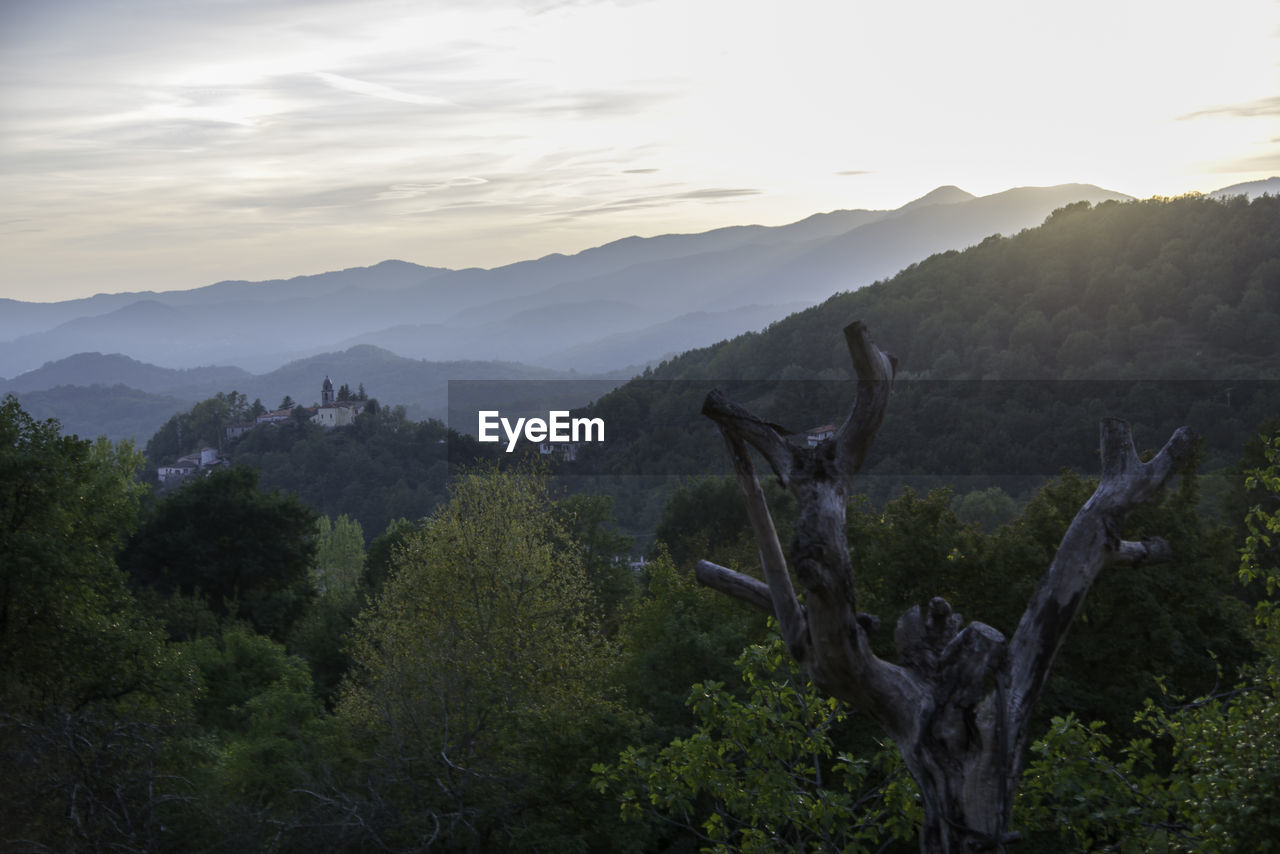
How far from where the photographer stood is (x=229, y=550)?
3641 cm

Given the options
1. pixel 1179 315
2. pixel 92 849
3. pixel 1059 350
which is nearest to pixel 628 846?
pixel 92 849

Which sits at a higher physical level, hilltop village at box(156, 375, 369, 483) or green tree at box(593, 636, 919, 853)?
green tree at box(593, 636, 919, 853)

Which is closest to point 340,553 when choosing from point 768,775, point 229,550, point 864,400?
point 229,550

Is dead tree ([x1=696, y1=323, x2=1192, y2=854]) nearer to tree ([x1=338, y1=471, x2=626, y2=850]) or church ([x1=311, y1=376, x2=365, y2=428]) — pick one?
tree ([x1=338, y1=471, x2=626, y2=850])

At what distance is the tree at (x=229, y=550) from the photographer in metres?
35.3

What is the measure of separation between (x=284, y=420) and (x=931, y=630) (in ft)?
Answer: 446

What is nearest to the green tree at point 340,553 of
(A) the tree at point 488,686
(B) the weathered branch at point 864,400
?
(A) the tree at point 488,686

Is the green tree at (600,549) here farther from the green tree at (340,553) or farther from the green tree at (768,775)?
the green tree at (340,553)

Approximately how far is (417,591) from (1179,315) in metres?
75.9

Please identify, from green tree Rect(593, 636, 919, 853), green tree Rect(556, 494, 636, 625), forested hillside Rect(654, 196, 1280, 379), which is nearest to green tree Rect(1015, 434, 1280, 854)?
green tree Rect(593, 636, 919, 853)

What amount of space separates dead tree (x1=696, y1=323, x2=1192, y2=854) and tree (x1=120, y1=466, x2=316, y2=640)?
3305 centimetres

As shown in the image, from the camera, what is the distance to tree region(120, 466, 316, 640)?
1390 inches

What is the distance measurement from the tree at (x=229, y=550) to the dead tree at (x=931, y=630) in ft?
108

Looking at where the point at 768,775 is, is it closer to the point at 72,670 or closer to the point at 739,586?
the point at 739,586
